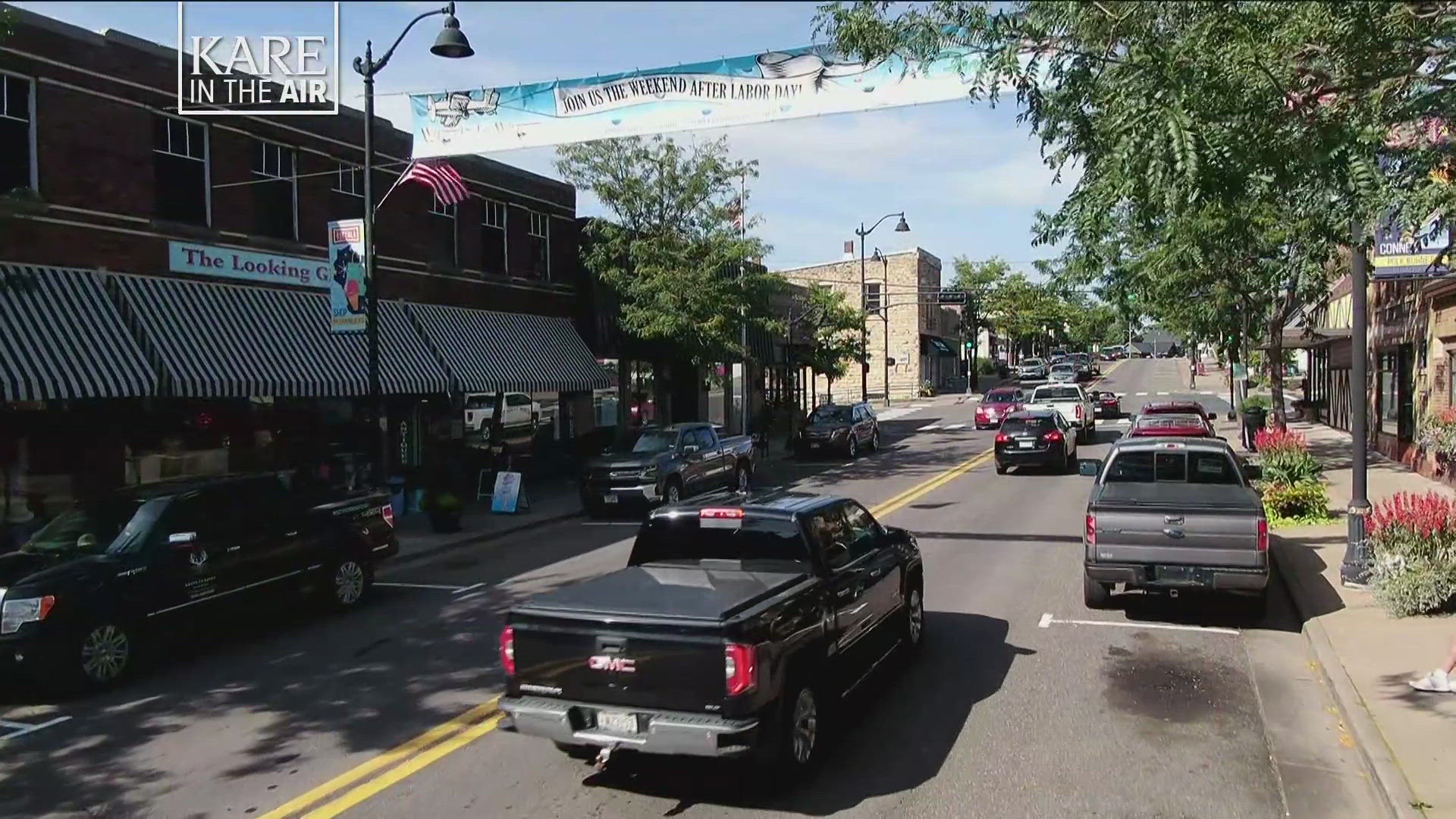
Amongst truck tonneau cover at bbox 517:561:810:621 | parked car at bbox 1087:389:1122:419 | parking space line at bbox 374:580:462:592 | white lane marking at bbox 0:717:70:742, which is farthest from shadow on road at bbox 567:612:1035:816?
parked car at bbox 1087:389:1122:419

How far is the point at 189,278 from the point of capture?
16797 mm

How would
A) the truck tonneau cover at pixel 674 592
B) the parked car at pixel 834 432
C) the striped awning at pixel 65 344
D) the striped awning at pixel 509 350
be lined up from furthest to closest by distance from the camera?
the parked car at pixel 834 432 < the striped awning at pixel 509 350 < the striped awning at pixel 65 344 < the truck tonneau cover at pixel 674 592

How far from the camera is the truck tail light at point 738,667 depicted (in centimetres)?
549

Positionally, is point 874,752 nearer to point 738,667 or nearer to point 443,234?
point 738,667

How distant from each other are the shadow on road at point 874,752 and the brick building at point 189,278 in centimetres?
861

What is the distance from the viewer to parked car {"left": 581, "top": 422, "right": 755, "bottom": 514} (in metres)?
19.0

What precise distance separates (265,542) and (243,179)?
9.89 metres

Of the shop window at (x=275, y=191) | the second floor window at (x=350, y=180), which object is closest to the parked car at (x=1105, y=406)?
the second floor window at (x=350, y=180)

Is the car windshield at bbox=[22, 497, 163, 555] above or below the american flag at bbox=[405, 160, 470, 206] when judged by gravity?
below

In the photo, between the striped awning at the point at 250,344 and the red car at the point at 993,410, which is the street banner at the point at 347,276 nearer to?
the striped awning at the point at 250,344

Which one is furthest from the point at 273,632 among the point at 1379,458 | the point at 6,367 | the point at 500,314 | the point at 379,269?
the point at 1379,458

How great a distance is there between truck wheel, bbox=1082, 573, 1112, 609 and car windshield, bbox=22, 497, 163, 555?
8711 mm

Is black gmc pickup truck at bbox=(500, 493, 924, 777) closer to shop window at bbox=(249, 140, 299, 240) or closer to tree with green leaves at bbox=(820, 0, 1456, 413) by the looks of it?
tree with green leaves at bbox=(820, 0, 1456, 413)


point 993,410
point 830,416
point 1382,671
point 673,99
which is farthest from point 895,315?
point 1382,671
